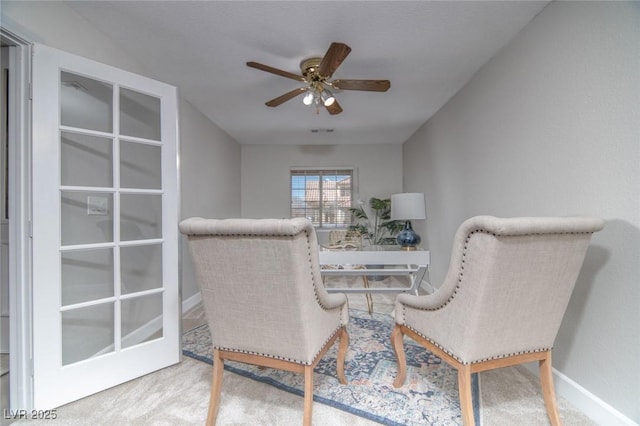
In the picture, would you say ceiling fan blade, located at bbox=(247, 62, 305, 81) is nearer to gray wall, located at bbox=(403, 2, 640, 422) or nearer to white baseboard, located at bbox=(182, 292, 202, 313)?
gray wall, located at bbox=(403, 2, 640, 422)

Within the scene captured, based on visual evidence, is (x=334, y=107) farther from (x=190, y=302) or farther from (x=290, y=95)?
(x=190, y=302)

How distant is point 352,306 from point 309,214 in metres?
2.48

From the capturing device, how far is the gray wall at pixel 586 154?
1273 millimetres

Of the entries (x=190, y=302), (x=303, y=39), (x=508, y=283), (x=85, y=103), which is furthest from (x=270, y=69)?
(x=190, y=302)

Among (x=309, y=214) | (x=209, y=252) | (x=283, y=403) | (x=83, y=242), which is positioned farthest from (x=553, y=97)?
(x=309, y=214)

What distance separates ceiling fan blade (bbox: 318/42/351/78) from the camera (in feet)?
5.58

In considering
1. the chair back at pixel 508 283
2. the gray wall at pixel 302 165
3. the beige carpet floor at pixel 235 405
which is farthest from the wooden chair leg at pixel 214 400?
the gray wall at pixel 302 165

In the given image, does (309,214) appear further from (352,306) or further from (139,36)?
(139,36)

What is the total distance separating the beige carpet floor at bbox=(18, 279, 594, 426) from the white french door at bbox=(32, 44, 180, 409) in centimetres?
13

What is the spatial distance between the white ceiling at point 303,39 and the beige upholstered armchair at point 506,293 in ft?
4.64

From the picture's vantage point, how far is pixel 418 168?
4348 millimetres

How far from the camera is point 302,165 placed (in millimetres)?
5305

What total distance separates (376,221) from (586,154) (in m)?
3.74

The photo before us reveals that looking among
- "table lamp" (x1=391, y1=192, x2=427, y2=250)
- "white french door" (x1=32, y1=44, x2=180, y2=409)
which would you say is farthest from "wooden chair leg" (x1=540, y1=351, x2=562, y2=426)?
"white french door" (x1=32, y1=44, x2=180, y2=409)
